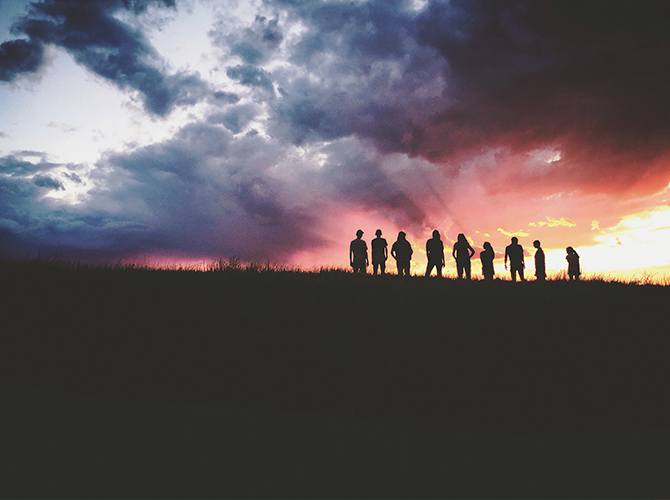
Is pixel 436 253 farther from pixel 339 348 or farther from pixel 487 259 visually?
pixel 339 348

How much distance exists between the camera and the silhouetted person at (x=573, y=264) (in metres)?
17.8

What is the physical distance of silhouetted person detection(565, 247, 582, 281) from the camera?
17797 millimetres

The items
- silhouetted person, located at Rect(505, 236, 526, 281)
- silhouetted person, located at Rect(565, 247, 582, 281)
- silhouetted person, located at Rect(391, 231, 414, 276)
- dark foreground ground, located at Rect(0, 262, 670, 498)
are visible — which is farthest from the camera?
silhouetted person, located at Rect(565, 247, 582, 281)

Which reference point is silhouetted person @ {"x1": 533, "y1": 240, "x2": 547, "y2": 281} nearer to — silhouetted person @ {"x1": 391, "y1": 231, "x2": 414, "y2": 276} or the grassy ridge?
the grassy ridge

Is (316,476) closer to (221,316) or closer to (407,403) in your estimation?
(407,403)

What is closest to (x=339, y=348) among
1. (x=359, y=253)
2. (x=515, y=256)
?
(x=359, y=253)

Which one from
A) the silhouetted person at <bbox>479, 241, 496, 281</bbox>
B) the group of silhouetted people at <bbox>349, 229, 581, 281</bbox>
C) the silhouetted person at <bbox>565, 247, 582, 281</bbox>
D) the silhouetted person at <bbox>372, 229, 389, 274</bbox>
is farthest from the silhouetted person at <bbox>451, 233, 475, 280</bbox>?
the silhouetted person at <bbox>565, 247, 582, 281</bbox>

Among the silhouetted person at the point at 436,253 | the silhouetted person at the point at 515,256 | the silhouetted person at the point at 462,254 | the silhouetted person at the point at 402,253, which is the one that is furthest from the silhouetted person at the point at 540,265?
the silhouetted person at the point at 402,253

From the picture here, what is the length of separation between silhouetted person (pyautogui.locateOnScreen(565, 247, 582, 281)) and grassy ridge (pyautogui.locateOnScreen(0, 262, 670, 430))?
5.92 meters

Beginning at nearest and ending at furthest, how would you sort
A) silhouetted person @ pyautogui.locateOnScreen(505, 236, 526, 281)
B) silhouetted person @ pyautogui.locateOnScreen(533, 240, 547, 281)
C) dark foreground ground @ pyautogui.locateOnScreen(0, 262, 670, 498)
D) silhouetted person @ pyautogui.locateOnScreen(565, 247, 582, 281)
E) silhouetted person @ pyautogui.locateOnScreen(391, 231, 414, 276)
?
dark foreground ground @ pyautogui.locateOnScreen(0, 262, 670, 498), silhouetted person @ pyautogui.locateOnScreen(391, 231, 414, 276), silhouetted person @ pyautogui.locateOnScreen(505, 236, 526, 281), silhouetted person @ pyautogui.locateOnScreen(533, 240, 547, 281), silhouetted person @ pyautogui.locateOnScreen(565, 247, 582, 281)

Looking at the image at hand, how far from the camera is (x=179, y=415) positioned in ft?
26.0

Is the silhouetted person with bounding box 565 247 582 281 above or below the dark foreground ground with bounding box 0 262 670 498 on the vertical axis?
above

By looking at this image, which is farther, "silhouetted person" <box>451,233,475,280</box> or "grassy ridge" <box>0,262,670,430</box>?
"silhouetted person" <box>451,233,475,280</box>

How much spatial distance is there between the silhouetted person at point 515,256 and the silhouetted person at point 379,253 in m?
5.94
